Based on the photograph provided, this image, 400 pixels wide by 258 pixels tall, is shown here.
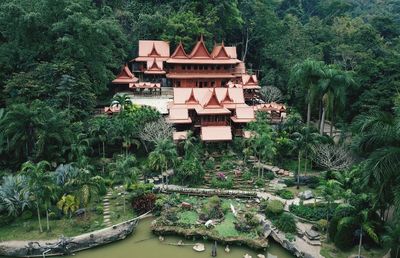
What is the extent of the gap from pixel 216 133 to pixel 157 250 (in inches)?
514

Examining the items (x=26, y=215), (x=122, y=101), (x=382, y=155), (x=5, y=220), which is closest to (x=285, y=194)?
(x=382, y=155)

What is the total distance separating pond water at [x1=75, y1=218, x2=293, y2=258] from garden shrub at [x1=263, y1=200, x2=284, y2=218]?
1.82 m

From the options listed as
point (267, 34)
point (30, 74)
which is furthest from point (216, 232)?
point (267, 34)

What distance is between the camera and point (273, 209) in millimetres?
22922

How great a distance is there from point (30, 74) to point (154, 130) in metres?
12.0

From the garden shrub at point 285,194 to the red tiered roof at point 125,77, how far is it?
21.1 metres

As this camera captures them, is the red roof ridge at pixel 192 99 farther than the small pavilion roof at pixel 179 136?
Yes

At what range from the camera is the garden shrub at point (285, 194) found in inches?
1013

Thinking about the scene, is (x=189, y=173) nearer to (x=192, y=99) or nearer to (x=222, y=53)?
(x=192, y=99)

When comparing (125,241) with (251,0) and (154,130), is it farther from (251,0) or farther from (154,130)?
(251,0)

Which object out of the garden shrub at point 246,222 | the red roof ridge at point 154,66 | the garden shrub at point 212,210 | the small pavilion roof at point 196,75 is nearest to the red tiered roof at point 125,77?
the red roof ridge at point 154,66

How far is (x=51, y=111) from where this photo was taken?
27984 mm

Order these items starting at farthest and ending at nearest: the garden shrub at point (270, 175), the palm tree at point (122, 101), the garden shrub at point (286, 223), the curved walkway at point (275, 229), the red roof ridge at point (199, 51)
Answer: the red roof ridge at point (199, 51) < the palm tree at point (122, 101) < the garden shrub at point (270, 175) < the garden shrub at point (286, 223) < the curved walkway at point (275, 229)

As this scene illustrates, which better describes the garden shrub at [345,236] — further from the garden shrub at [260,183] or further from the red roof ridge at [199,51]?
the red roof ridge at [199,51]
